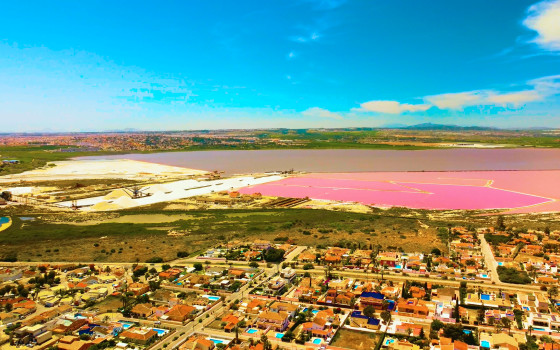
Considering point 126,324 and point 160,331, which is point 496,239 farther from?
point 126,324

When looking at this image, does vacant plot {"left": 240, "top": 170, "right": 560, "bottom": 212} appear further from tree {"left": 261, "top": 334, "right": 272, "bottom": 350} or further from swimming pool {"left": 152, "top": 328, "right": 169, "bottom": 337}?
swimming pool {"left": 152, "top": 328, "right": 169, "bottom": 337}

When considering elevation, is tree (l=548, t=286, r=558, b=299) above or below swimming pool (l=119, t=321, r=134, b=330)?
above

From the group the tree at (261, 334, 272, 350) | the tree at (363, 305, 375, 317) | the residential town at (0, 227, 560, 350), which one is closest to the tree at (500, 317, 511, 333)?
the residential town at (0, 227, 560, 350)

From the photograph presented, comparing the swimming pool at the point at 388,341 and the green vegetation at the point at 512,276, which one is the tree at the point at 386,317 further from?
the green vegetation at the point at 512,276

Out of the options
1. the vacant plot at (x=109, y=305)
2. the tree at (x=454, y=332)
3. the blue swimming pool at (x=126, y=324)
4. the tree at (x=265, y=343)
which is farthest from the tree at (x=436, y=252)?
the vacant plot at (x=109, y=305)

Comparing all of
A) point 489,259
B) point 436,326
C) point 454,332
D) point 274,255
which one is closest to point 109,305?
point 274,255
